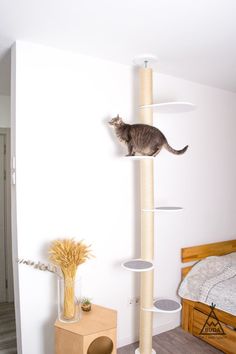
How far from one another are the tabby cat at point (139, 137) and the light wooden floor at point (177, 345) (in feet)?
5.39

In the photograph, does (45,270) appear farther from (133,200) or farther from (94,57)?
(94,57)

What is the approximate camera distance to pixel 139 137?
2.06 metres

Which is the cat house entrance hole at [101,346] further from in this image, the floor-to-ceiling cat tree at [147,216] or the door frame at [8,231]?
the door frame at [8,231]

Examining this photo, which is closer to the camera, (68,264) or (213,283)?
(68,264)

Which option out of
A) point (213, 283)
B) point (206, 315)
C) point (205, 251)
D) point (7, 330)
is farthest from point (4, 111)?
point (206, 315)

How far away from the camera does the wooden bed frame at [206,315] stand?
2.23 metres

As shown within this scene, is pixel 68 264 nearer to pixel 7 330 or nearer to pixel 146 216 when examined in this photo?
pixel 146 216

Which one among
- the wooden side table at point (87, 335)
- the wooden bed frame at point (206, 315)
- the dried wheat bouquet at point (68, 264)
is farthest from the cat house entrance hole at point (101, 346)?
the wooden bed frame at point (206, 315)

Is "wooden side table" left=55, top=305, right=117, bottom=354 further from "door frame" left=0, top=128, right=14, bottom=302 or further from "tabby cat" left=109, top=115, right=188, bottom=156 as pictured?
"door frame" left=0, top=128, right=14, bottom=302

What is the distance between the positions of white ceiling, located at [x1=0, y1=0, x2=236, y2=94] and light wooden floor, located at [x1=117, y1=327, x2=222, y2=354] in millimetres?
2395

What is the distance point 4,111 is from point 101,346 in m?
2.60

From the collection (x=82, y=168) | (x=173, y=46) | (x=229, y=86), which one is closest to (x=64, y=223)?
(x=82, y=168)

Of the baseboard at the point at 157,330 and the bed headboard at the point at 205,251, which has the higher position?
the bed headboard at the point at 205,251

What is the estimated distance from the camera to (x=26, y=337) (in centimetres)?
197
